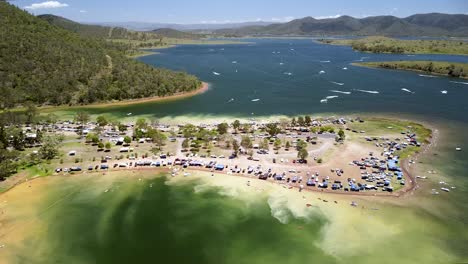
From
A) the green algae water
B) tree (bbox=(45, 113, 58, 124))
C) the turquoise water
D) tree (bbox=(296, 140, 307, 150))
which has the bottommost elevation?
the green algae water

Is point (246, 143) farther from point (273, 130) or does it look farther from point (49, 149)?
point (49, 149)

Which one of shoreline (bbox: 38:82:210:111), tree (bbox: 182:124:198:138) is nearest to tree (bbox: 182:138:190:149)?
tree (bbox: 182:124:198:138)

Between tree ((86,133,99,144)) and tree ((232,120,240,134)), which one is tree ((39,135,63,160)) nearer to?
tree ((86,133,99,144))

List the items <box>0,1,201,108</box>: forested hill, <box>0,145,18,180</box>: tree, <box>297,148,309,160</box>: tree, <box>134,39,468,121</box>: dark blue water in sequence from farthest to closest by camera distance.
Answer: <box>0,1,201,108</box>: forested hill
<box>134,39,468,121</box>: dark blue water
<box>297,148,309,160</box>: tree
<box>0,145,18,180</box>: tree

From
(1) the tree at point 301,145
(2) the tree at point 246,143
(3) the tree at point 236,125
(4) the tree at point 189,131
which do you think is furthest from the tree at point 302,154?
(4) the tree at point 189,131

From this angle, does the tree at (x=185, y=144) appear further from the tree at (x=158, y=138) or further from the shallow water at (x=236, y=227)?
the shallow water at (x=236, y=227)

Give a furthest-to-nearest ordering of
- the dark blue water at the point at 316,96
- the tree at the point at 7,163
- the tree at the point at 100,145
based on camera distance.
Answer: the dark blue water at the point at 316,96
the tree at the point at 100,145
the tree at the point at 7,163

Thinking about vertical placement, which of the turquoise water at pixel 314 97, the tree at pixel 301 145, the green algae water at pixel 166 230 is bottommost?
the green algae water at pixel 166 230

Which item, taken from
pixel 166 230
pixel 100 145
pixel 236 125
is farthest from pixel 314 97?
pixel 166 230

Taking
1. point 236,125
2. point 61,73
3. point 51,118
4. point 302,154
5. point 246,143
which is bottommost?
point 51,118
